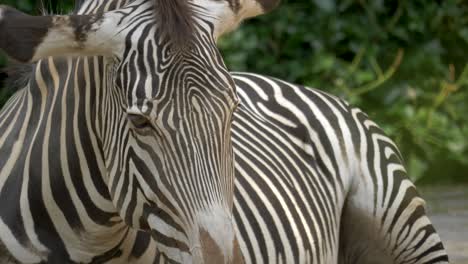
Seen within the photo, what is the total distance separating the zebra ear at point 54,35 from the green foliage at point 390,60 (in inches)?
181

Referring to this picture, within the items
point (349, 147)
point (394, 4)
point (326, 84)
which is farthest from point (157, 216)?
point (394, 4)

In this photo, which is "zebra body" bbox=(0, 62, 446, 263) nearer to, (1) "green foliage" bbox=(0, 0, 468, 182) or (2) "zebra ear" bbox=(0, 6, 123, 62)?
(2) "zebra ear" bbox=(0, 6, 123, 62)

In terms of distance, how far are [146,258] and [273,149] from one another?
3.58 ft

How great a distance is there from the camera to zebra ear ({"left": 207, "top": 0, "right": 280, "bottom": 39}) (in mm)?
2922

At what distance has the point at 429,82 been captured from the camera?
8.04 metres

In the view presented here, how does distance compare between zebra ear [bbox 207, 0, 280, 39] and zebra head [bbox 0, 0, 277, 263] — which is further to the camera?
zebra ear [bbox 207, 0, 280, 39]

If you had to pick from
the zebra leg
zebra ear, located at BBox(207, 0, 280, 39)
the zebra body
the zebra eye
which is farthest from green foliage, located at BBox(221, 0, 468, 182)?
the zebra eye

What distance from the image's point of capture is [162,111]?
2.60 meters

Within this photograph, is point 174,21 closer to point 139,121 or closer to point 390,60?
point 139,121

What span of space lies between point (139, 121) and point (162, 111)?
0.07m

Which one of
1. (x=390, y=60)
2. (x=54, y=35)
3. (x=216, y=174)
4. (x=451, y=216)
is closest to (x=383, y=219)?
(x=216, y=174)

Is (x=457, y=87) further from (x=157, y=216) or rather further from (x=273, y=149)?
(x=157, y=216)

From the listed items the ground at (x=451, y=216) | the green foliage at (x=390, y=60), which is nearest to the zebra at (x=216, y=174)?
the ground at (x=451, y=216)

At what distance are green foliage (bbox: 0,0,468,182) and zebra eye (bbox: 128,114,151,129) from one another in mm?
4698
